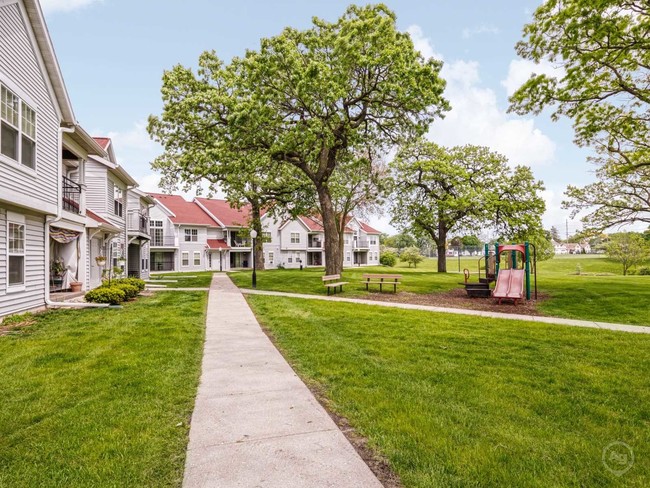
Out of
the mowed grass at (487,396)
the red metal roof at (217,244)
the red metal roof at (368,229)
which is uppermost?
the red metal roof at (368,229)

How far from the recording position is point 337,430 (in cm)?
351

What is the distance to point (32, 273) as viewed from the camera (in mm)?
10500

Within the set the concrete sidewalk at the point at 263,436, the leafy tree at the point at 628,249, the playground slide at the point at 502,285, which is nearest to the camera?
the concrete sidewalk at the point at 263,436

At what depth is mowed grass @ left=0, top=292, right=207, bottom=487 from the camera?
289 centimetres

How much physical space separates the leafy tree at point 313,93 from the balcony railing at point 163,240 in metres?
24.4

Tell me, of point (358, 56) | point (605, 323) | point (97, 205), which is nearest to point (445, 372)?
point (605, 323)

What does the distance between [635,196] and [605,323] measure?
15.5 m

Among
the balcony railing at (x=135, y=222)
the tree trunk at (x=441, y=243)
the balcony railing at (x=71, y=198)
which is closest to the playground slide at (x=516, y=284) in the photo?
the balcony railing at (x=71, y=198)

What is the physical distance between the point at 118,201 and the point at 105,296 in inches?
426

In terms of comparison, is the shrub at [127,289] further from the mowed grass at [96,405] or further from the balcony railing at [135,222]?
the balcony railing at [135,222]

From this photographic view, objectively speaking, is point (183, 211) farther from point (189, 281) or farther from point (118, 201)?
point (118, 201)

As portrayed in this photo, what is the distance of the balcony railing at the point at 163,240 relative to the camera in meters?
40.8

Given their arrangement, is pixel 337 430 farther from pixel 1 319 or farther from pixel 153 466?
pixel 1 319

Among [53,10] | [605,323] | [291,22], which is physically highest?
[291,22]
